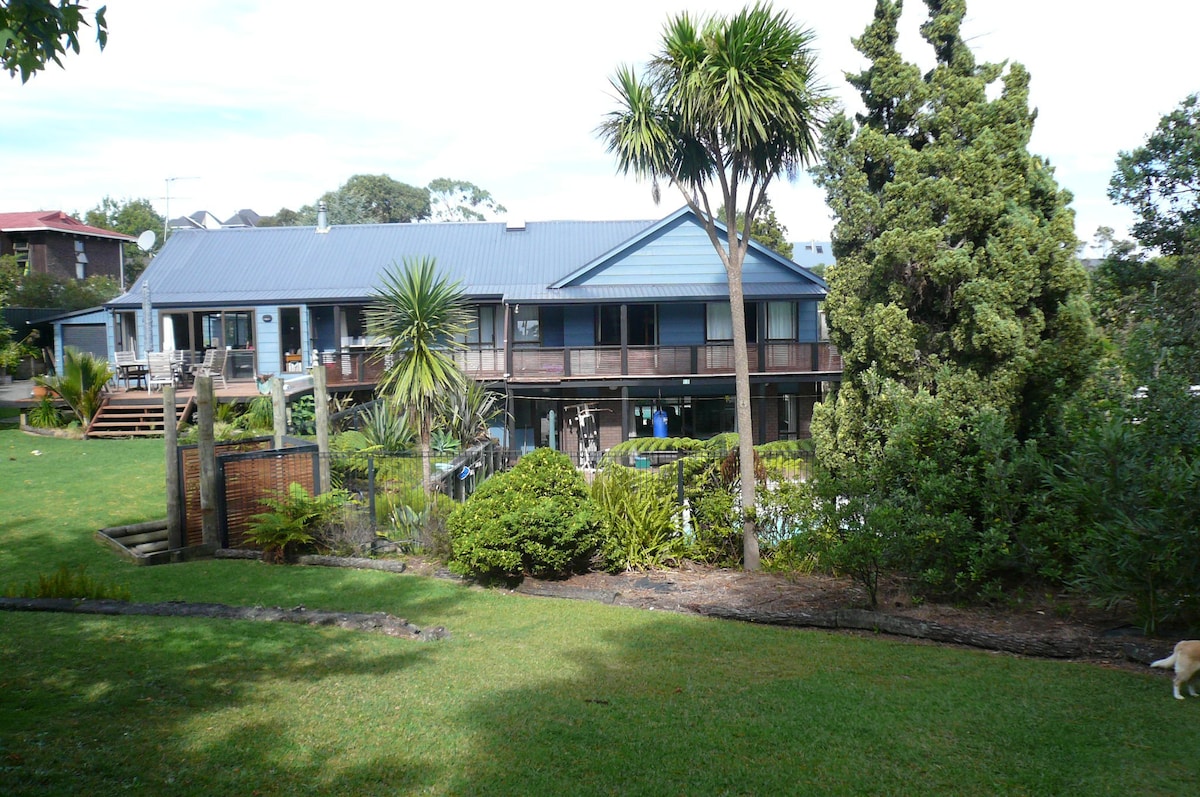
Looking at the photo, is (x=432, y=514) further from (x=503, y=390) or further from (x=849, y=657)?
(x=503, y=390)

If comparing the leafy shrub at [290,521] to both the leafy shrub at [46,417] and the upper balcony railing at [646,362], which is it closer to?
the upper balcony railing at [646,362]

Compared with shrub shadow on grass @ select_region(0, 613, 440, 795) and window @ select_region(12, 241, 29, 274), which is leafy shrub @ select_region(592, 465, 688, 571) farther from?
window @ select_region(12, 241, 29, 274)

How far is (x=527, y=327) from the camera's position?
91.6 feet

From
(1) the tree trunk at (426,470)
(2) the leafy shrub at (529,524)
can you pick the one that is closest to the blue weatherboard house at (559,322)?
(1) the tree trunk at (426,470)

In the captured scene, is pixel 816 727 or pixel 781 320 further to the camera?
pixel 781 320

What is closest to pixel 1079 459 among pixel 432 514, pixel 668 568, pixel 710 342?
pixel 668 568

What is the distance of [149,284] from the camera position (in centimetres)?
2922

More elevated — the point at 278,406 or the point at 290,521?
the point at 278,406

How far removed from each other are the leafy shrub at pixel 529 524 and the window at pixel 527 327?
1558 centimetres

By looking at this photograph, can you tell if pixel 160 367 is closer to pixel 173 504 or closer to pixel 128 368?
pixel 128 368

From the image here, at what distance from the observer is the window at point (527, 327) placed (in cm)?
2783

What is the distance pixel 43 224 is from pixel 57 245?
134cm

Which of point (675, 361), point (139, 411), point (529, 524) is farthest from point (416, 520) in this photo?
point (139, 411)

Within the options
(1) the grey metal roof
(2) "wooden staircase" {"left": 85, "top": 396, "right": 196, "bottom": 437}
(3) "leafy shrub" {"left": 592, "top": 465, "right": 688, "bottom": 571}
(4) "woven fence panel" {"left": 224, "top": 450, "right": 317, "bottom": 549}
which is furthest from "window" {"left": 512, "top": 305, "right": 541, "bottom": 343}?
(3) "leafy shrub" {"left": 592, "top": 465, "right": 688, "bottom": 571}
